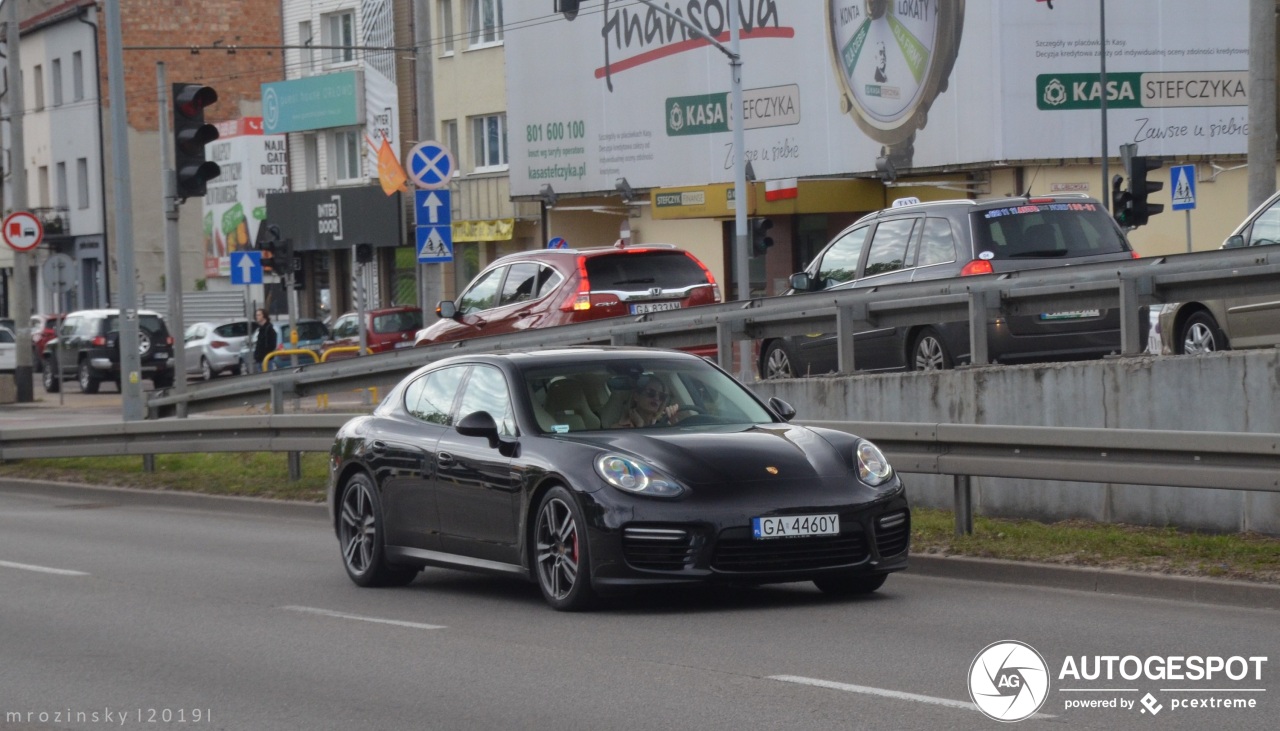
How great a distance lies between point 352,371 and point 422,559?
8763 millimetres

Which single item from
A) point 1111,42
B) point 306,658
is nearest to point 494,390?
point 306,658

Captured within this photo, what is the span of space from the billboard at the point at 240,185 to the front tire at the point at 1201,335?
50.3 m

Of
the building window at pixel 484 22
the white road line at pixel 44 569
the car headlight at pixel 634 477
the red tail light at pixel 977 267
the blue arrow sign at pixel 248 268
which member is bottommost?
the white road line at pixel 44 569

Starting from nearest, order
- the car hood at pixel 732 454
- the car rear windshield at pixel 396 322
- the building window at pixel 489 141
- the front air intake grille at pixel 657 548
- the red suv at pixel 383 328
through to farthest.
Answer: the front air intake grille at pixel 657 548 < the car hood at pixel 732 454 < the red suv at pixel 383 328 < the car rear windshield at pixel 396 322 < the building window at pixel 489 141

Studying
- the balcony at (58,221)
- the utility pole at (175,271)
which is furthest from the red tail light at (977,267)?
the balcony at (58,221)

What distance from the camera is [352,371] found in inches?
774

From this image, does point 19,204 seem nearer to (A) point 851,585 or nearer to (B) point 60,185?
(A) point 851,585

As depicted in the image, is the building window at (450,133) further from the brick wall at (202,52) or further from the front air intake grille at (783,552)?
the front air intake grille at (783,552)

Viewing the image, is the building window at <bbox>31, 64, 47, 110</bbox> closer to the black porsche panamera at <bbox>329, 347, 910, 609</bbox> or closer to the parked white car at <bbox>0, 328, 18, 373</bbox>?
the parked white car at <bbox>0, 328, 18, 373</bbox>

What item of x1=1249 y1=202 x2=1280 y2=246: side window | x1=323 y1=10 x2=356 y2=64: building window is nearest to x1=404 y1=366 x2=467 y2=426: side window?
x1=1249 y1=202 x2=1280 y2=246: side window

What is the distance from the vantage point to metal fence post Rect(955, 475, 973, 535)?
1204 cm

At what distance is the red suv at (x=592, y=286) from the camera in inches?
798

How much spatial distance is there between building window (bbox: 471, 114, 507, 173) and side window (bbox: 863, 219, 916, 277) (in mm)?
36594

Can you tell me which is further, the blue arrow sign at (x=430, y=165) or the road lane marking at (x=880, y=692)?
the blue arrow sign at (x=430, y=165)
